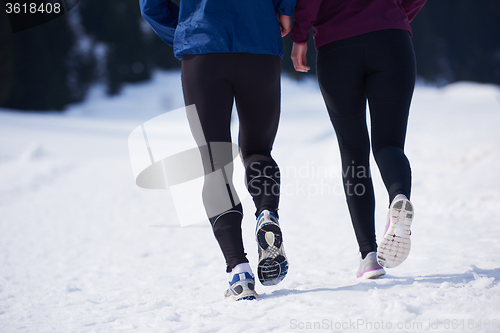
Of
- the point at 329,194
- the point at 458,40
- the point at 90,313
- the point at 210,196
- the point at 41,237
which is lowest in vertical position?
the point at 458,40

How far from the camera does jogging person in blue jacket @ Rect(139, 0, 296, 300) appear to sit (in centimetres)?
136

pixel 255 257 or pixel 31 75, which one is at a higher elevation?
pixel 255 257

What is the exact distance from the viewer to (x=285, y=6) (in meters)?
1.45

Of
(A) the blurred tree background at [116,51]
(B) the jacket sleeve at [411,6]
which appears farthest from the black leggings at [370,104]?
(A) the blurred tree background at [116,51]

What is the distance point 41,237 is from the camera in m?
3.10

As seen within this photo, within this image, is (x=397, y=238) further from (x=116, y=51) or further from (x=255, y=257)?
(x=116, y=51)

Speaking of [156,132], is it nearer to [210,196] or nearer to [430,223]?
[430,223]

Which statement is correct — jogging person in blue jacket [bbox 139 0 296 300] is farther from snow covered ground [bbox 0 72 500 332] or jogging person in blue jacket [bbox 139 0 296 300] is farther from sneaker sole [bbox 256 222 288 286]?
snow covered ground [bbox 0 72 500 332]

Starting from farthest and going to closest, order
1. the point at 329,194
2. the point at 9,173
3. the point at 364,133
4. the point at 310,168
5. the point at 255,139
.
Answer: the point at 9,173, the point at 310,168, the point at 329,194, the point at 364,133, the point at 255,139

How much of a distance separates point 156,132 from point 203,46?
10.8m

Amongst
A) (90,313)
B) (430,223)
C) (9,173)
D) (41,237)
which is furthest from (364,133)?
(9,173)

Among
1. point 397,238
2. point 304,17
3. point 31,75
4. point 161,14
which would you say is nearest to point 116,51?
point 31,75

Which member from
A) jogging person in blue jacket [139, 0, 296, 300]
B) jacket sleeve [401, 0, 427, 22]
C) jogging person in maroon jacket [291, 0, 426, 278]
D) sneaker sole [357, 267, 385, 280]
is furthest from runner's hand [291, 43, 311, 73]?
sneaker sole [357, 267, 385, 280]

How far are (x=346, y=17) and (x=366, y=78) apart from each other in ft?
0.74
